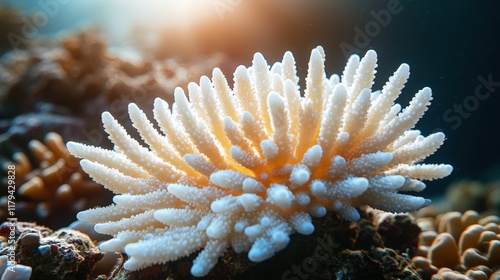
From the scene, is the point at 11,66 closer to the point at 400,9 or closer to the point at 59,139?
the point at 59,139

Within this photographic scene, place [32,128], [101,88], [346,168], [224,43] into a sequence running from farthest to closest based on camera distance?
[224,43], [101,88], [32,128], [346,168]

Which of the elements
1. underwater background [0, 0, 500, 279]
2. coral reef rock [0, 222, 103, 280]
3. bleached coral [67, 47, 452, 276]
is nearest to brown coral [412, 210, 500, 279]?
bleached coral [67, 47, 452, 276]

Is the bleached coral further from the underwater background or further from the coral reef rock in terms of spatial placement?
the underwater background

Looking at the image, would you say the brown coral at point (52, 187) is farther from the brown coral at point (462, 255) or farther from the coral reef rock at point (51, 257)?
the brown coral at point (462, 255)

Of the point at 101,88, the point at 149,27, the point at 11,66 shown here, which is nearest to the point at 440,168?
the point at 101,88

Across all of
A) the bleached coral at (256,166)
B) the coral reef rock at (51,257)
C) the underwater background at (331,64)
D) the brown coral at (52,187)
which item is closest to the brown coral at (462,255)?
the bleached coral at (256,166)

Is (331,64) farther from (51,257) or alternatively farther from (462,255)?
(51,257)
